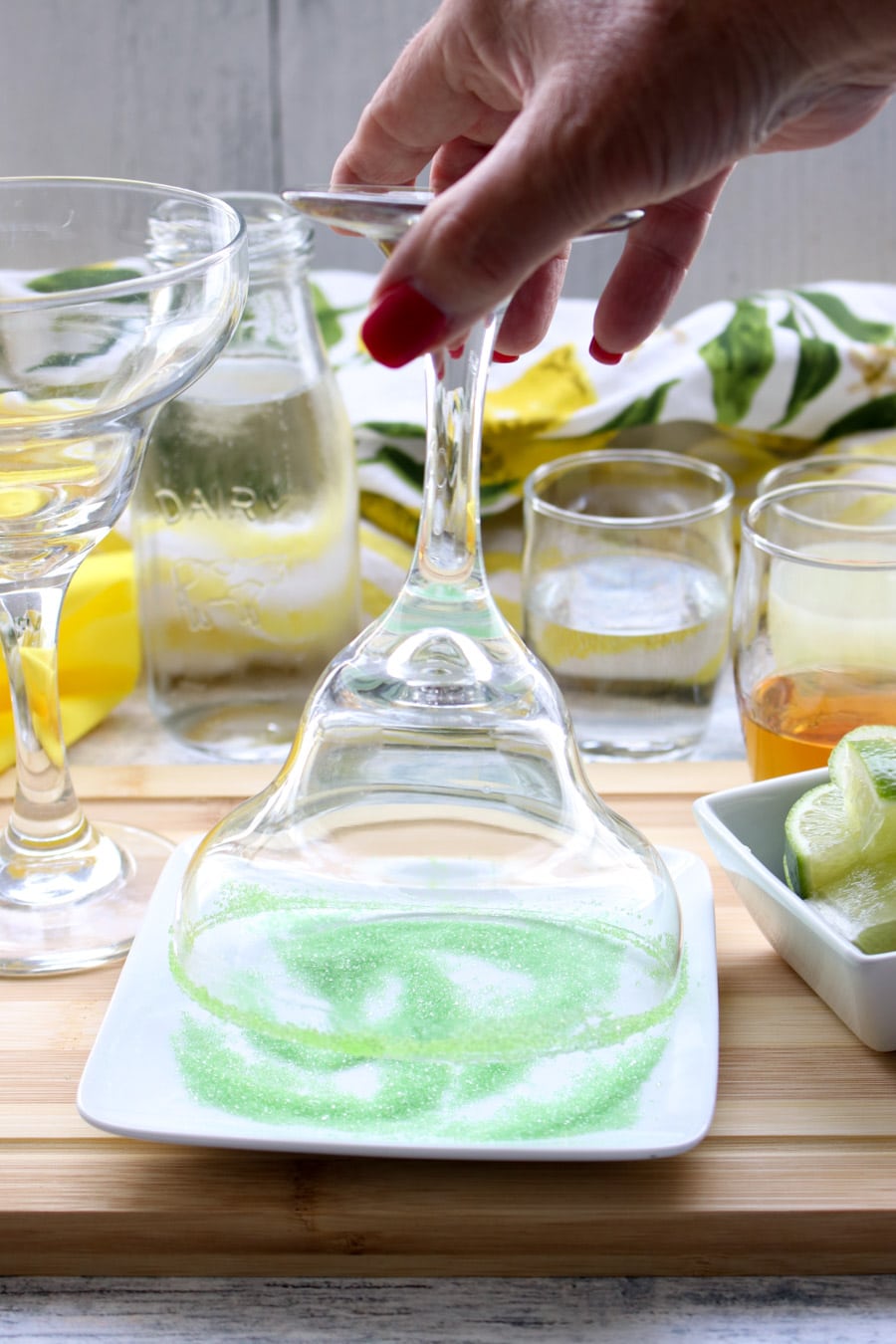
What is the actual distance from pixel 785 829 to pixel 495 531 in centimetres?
35

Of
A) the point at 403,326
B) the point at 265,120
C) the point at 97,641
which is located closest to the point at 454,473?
the point at 403,326

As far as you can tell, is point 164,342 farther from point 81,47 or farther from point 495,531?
point 81,47

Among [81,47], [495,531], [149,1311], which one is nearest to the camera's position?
[149,1311]

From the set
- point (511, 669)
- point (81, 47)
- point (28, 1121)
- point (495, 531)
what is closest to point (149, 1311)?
point (28, 1121)

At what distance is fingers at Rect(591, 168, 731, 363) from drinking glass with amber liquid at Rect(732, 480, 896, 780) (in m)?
0.10

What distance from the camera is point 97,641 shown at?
2.45 ft

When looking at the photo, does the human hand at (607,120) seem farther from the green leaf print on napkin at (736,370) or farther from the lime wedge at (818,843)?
the green leaf print on napkin at (736,370)

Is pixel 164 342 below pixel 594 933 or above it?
above

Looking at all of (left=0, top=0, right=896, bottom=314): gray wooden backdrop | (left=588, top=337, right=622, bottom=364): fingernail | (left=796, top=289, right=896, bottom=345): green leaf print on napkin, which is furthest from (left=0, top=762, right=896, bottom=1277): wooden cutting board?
(left=0, top=0, right=896, bottom=314): gray wooden backdrop

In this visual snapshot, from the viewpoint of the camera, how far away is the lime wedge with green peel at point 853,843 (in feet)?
1.57

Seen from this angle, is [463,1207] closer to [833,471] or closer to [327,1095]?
[327,1095]

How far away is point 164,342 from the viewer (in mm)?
467

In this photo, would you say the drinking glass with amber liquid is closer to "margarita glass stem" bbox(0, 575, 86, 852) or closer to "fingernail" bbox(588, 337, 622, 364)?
"fingernail" bbox(588, 337, 622, 364)

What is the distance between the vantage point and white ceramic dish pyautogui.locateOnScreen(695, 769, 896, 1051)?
46 cm
